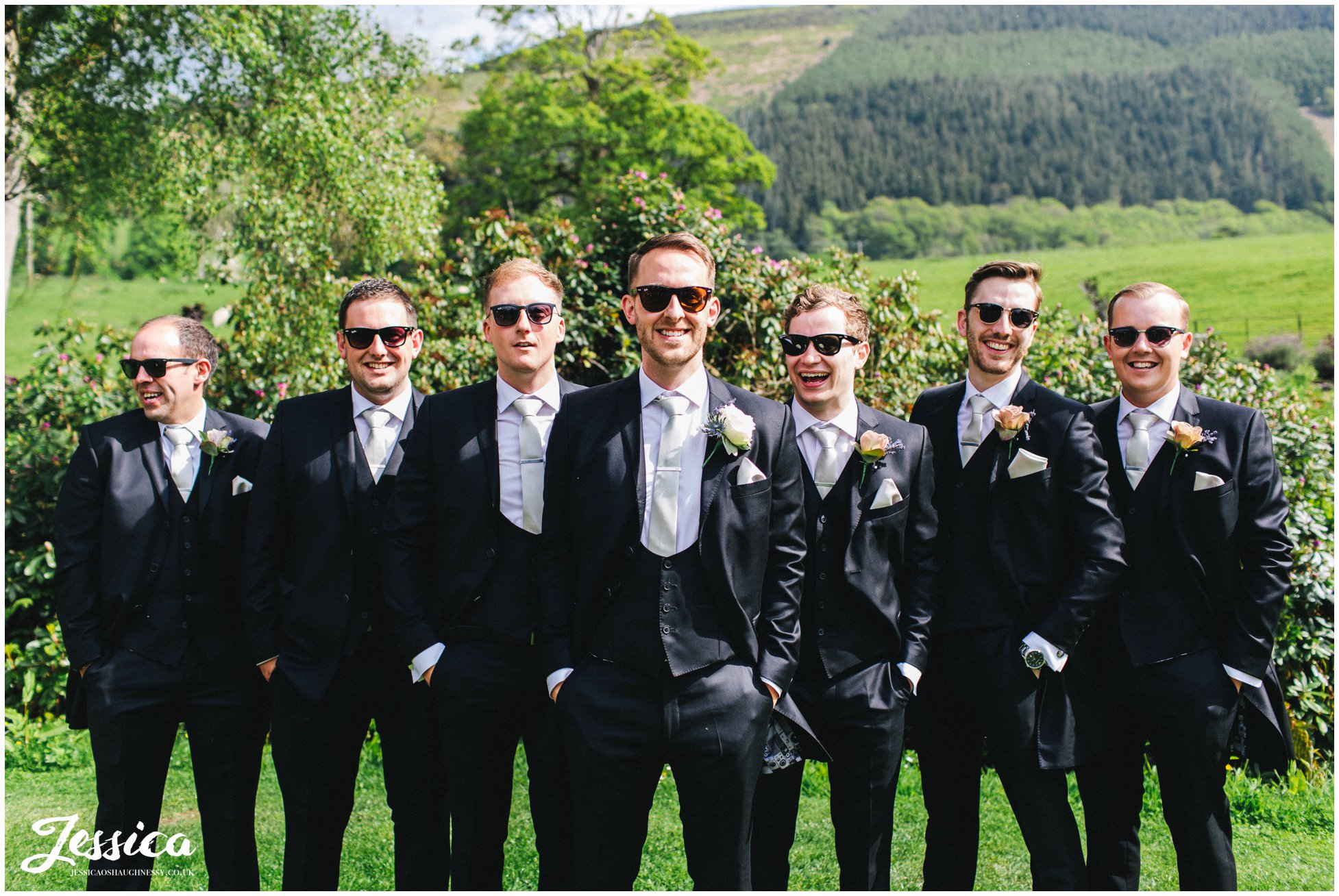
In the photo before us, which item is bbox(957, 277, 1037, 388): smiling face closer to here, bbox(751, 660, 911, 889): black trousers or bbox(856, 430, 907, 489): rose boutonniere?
bbox(856, 430, 907, 489): rose boutonniere

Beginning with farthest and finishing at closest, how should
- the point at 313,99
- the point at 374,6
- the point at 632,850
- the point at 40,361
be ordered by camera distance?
the point at 374,6, the point at 313,99, the point at 40,361, the point at 632,850

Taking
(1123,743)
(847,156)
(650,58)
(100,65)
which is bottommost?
(1123,743)

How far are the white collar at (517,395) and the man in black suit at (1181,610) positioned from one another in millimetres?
2288

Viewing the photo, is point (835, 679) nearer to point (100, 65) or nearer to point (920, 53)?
point (100, 65)

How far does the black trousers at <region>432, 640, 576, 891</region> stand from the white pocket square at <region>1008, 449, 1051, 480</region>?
1.98 meters

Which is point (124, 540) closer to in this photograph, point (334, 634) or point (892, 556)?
point (334, 634)

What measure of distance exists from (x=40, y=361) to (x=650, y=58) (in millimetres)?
36210

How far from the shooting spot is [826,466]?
3.68 meters

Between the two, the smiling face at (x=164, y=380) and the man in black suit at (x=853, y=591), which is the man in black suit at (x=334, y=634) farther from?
the man in black suit at (x=853, y=591)

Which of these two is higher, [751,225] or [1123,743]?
[751,225]

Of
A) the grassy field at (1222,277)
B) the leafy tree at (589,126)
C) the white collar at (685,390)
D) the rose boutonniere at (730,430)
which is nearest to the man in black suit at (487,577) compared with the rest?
the white collar at (685,390)

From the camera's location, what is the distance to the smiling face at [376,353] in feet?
13.1

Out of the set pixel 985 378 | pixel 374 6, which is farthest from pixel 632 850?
pixel 374 6

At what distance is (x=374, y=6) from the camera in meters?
13.0
